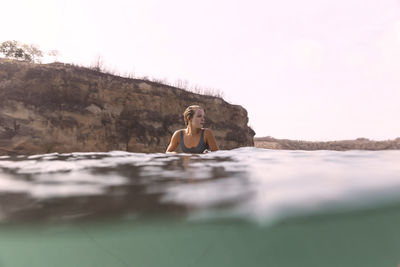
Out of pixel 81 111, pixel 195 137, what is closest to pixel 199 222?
pixel 195 137

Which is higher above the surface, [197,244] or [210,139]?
[210,139]

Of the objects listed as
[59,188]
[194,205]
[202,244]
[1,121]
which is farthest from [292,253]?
[1,121]

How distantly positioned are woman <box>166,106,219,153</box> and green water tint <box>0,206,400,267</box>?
3.36m

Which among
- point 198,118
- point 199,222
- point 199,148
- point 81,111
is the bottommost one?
point 199,222

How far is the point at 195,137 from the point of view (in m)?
6.45

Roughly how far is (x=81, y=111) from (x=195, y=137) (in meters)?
8.67

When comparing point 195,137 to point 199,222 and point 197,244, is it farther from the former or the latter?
point 199,222

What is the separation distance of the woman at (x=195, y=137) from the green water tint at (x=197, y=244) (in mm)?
3361

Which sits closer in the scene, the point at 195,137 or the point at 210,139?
the point at 210,139

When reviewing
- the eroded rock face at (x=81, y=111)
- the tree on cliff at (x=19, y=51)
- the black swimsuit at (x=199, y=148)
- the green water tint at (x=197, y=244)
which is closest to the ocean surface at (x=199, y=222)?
the green water tint at (x=197, y=244)

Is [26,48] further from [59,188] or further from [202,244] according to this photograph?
[202,244]

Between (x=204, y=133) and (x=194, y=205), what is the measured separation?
3588 millimetres

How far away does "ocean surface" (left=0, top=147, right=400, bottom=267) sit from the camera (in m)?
2.71

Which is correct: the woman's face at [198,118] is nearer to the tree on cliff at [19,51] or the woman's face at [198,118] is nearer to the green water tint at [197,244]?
the green water tint at [197,244]
